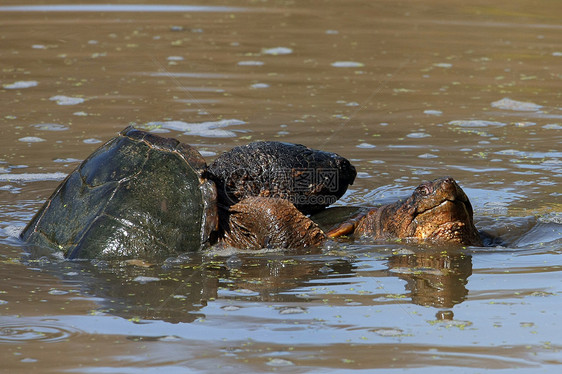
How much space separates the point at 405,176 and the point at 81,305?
350cm

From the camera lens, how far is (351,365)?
332 centimetres

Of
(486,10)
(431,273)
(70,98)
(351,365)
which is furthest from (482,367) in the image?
(486,10)

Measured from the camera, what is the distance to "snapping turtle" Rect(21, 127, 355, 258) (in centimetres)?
468

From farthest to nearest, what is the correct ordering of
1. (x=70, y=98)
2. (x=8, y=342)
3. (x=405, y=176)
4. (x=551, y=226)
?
(x=70, y=98), (x=405, y=176), (x=551, y=226), (x=8, y=342)

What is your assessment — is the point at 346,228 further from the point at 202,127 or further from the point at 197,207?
the point at 202,127

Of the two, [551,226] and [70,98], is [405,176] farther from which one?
[70,98]

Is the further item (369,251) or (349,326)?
(369,251)

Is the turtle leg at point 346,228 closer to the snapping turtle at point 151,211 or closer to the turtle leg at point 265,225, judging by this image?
the snapping turtle at point 151,211

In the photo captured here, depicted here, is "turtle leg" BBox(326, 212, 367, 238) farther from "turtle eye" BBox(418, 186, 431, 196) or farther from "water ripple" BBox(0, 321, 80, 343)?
"water ripple" BBox(0, 321, 80, 343)

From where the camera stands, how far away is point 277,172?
Answer: 532cm

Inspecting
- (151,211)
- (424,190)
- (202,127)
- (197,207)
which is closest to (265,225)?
(197,207)

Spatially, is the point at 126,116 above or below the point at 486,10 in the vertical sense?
below

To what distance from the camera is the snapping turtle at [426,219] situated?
4883mm

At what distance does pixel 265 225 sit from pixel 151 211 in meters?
0.71
